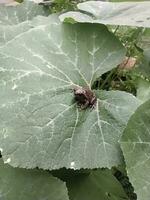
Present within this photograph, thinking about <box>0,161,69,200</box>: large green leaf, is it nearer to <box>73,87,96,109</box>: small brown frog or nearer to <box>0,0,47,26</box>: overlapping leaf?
<box>73,87,96,109</box>: small brown frog

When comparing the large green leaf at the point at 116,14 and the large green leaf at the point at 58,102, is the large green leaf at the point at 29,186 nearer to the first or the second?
the large green leaf at the point at 58,102

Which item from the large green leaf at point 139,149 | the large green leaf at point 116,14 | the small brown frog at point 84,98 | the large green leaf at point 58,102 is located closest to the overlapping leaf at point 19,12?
the large green leaf at point 116,14

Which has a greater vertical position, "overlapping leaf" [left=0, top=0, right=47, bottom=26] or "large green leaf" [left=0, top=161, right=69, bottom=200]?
"overlapping leaf" [left=0, top=0, right=47, bottom=26]

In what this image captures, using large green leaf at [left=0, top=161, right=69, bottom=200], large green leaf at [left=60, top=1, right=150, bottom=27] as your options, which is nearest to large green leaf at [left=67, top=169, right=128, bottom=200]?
large green leaf at [left=0, top=161, right=69, bottom=200]

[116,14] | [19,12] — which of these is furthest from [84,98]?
[19,12]

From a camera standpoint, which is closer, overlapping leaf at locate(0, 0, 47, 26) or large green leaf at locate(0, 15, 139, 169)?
large green leaf at locate(0, 15, 139, 169)

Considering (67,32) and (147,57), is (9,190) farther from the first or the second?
(147,57)

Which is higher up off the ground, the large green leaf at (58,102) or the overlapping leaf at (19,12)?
the large green leaf at (58,102)

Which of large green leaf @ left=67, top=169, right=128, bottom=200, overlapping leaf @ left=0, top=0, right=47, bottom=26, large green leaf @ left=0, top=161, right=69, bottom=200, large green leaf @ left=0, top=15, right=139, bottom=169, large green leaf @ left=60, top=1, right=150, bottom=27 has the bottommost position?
large green leaf @ left=67, top=169, right=128, bottom=200
